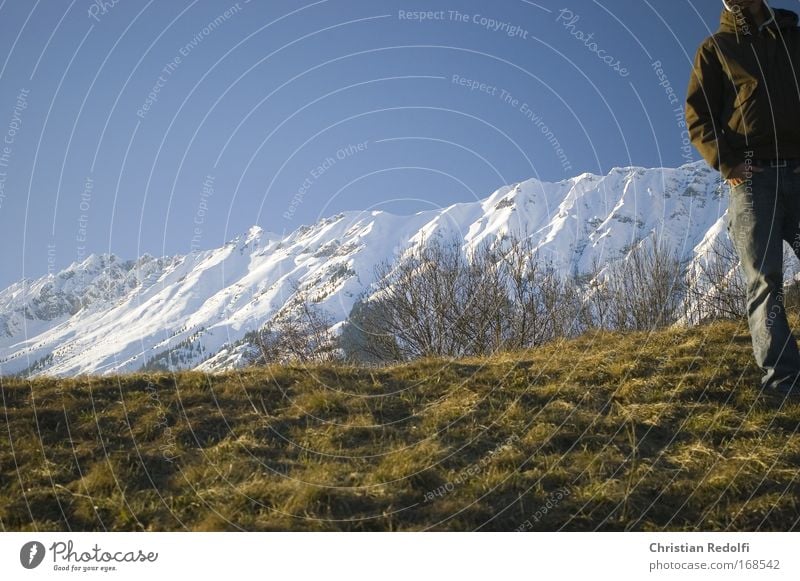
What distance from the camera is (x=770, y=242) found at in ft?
18.9

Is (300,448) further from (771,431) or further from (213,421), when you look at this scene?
(771,431)

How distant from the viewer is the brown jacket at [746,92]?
5742mm

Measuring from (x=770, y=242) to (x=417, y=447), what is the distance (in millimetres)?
4292

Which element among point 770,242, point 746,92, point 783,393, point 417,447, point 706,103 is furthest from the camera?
point 706,103

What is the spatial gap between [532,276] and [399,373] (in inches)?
743

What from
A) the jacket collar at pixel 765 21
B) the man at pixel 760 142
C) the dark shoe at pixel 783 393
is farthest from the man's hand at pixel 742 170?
the dark shoe at pixel 783 393

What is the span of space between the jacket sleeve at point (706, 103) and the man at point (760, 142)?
0.01m

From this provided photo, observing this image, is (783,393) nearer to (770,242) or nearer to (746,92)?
(770,242)

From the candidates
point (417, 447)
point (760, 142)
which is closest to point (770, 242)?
point (760, 142)

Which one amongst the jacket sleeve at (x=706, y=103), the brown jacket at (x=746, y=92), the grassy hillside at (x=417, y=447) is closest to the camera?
the grassy hillside at (x=417, y=447)

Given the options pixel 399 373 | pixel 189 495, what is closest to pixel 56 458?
pixel 189 495

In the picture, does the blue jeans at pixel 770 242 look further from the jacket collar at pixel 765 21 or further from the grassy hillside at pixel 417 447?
the jacket collar at pixel 765 21

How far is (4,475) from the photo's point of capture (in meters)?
5.26

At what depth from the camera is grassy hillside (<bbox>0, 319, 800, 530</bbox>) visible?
434 cm
